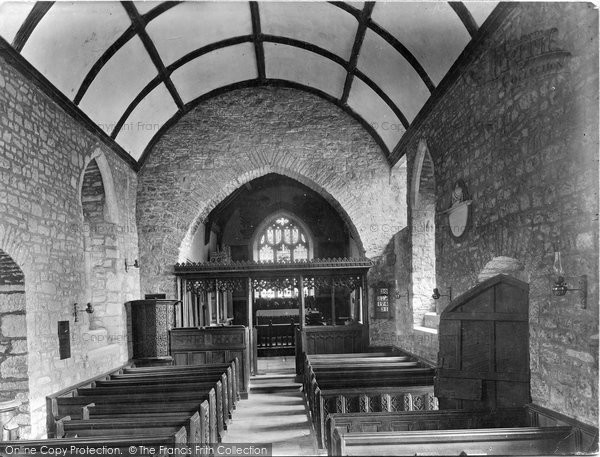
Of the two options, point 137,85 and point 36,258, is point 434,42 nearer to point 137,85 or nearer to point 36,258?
point 137,85

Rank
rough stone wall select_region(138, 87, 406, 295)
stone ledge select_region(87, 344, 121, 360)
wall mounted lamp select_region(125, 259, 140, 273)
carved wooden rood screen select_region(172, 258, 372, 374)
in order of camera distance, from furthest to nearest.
Result: rough stone wall select_region(138, 87, 406, 295)
carved wooden rood screen select_region(172, 258, 372, 374)
wall mounted lamp select_region(125, 259, 140, 273)
stone ledge select_region(87, 344, 121, 360)

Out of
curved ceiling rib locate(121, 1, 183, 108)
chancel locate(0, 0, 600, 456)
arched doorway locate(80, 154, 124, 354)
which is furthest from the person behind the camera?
arched doorway locate(80, 154, 124, 354)

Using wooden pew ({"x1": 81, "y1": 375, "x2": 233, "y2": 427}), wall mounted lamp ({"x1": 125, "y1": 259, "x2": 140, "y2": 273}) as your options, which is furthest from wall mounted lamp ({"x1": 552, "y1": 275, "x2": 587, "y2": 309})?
wall mounted lamp ({"x1": 125, "y1": 259, "x2": 140, "y2": 273})

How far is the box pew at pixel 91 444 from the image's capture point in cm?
373

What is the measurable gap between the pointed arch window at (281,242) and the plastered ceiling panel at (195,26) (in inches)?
367

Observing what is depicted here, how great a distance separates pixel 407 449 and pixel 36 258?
4.69 meters

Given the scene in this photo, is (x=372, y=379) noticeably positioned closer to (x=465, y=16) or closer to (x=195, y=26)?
(x=465, y=16)

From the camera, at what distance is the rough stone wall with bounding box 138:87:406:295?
1060 centimetres

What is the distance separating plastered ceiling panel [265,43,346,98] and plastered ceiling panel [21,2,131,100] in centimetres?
311

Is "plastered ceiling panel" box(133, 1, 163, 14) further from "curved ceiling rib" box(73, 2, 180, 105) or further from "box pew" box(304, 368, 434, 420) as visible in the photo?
"box pew" box(304, 368, 434, 420)

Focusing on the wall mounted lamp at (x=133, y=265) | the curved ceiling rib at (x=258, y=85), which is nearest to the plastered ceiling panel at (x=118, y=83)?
the curved ceiling rib at (x=258, y=85)

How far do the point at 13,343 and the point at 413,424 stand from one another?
4.25 meters

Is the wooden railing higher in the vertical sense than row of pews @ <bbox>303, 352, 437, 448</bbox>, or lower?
lower

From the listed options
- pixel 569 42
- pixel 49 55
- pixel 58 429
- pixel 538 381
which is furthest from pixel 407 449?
pixel 49 55
